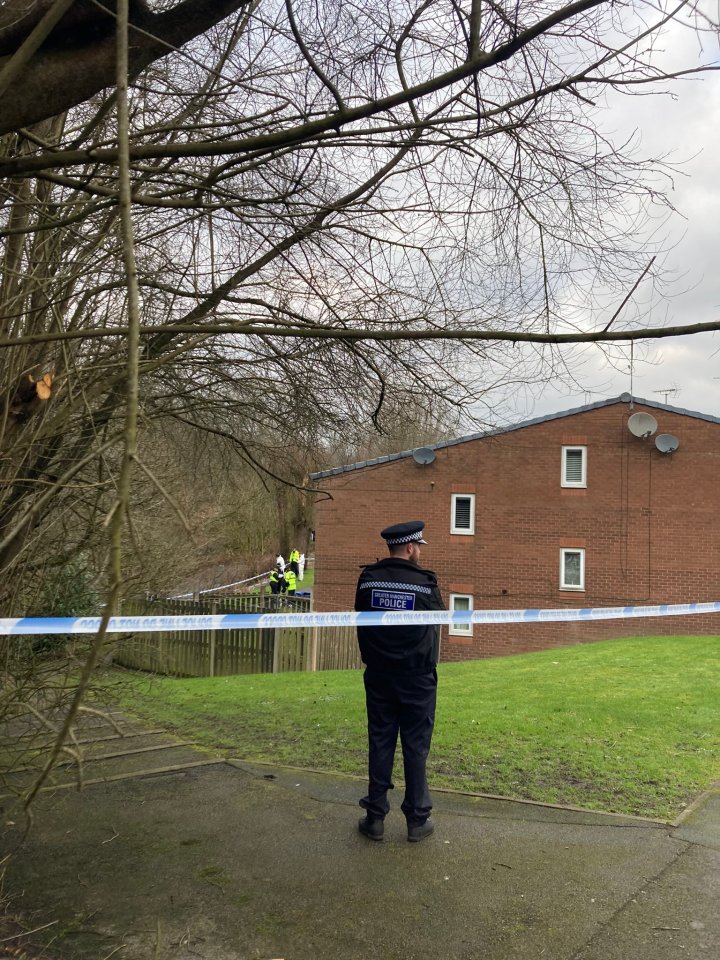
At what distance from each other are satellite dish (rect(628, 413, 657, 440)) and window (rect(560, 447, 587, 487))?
1.63 metres

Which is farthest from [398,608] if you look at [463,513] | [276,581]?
[276,581]

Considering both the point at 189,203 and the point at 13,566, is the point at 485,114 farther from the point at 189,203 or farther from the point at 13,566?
the point at 13,566

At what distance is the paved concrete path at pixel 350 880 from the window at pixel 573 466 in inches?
695

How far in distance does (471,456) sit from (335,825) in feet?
62.2

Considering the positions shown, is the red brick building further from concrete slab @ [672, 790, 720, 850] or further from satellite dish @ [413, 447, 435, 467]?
concrete slab @ [672, 790, 720, 850]

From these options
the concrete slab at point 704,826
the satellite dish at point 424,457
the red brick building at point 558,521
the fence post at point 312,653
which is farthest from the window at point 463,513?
the concrete slab at point 704,826

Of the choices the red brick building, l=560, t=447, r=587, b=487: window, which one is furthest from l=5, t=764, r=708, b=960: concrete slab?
l=560, t=447, r=587, b=487: window

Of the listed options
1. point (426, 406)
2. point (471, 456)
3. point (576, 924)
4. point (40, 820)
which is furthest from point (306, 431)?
point (471, 456)

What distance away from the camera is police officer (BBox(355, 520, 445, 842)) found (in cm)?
476

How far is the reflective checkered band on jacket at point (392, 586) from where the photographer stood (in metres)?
4.93

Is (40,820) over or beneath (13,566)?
beneath

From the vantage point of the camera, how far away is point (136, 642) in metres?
6.64

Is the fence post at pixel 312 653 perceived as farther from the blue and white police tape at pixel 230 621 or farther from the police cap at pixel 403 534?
the police cap at pixel 403 534

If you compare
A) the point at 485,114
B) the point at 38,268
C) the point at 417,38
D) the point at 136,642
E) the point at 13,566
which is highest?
the point at 417,38
